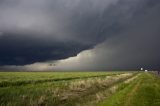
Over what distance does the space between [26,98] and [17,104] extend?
3488 mm

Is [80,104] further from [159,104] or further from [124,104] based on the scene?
[159,104]

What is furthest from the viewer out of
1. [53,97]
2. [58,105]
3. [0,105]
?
[53,97]

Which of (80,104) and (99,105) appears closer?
(99,105)

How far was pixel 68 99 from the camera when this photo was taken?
32.3 meters

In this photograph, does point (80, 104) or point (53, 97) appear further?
point (53, 97)

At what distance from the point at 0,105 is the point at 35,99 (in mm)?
4925

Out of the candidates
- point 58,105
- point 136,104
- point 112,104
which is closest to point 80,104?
point 58,105

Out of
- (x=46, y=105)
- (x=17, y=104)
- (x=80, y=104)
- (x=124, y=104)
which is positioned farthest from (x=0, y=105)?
(x=124, y=104)

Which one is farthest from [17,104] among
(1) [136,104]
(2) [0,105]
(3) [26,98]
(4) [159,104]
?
(4) [159,104]

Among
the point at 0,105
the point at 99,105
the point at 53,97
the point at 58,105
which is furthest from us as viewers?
the point at 53,97

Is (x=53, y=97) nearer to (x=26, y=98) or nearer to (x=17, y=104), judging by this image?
(x=26, y=98)

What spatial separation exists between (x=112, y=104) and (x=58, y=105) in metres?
5.54

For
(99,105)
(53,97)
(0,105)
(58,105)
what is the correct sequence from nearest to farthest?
(0,105) < (99,105) < (58,105) < (53,97)

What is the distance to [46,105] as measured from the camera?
27.2 meters
